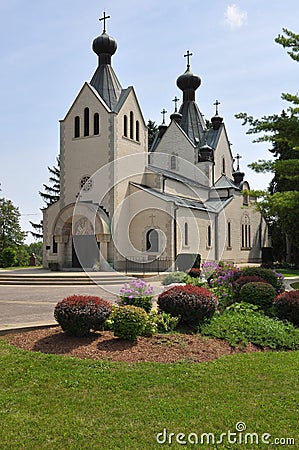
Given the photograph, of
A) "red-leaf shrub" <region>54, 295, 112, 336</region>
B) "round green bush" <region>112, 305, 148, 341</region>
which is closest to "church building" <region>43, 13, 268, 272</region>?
"red-leaf shrub" <region>54, 295, 112, 336</region>

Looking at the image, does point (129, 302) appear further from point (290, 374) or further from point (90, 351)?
point (290, 374)

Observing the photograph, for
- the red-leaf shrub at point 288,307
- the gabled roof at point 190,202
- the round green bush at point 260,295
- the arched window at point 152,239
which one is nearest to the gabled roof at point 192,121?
the gabled roof at point 190,202

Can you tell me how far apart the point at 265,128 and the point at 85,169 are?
18.2m

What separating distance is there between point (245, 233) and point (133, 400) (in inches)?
1612

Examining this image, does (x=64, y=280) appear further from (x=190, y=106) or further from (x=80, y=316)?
(x=190, y=106)

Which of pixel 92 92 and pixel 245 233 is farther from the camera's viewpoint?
pixel 245 233

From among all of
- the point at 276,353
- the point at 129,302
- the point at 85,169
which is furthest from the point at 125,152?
the point at 276,353

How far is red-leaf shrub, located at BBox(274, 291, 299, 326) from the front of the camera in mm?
10000

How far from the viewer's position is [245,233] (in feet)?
148

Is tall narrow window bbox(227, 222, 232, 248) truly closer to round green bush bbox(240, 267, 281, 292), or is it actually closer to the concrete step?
the concrete step

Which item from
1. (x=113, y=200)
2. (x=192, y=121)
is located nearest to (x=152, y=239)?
(x=113, y=200)

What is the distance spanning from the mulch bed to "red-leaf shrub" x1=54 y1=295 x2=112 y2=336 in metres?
0.21

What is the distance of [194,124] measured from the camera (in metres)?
46.1

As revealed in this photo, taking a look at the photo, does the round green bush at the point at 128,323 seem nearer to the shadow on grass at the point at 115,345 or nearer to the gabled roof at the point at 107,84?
the shadow on grass at the point at 115,345
